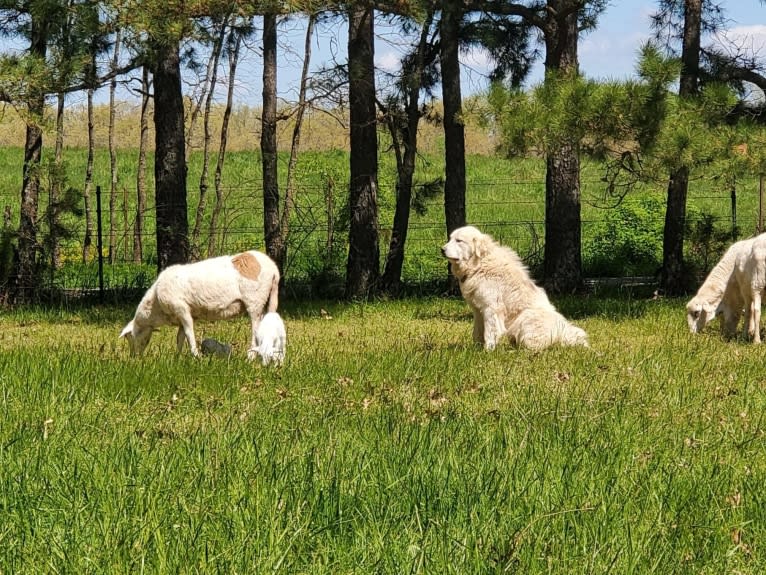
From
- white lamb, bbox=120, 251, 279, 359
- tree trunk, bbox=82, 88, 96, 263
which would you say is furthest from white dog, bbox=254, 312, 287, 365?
tree trunk, bbox=82, 88, 96, 263

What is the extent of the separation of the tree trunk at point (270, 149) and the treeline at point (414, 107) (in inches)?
1.5

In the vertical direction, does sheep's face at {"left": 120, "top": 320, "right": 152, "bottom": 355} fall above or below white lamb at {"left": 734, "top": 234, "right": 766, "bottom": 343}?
below

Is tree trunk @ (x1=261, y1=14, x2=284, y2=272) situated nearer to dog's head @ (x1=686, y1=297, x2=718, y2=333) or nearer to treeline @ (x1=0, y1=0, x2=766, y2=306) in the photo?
treeline @ (x1=0, y1=0, x2=766, y2=306)

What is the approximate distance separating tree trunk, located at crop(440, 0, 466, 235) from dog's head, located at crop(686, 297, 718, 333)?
5930 millimetres

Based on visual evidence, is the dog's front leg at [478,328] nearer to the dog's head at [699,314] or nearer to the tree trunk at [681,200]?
the dog's head at [699,314]

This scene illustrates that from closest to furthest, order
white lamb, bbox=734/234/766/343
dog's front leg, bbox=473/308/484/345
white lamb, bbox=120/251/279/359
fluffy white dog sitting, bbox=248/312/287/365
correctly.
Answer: fluffy white dog sitting, bbox=248/312/287/365 < white lamb, bbox=120/251/279/359 < dog's front leg, bbox=473/308/484/345 < white lamb, bbox=734/234/766/343

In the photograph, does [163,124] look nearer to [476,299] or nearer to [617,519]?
[476,299]

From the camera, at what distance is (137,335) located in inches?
394

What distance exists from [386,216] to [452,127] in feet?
31.7

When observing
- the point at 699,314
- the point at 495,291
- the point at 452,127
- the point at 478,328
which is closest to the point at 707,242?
the point at 452,127

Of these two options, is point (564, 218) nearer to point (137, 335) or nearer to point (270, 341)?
point (137, 335)

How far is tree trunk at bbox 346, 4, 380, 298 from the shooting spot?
1700 cm

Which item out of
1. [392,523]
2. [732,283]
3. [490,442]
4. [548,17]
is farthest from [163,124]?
[392,523]

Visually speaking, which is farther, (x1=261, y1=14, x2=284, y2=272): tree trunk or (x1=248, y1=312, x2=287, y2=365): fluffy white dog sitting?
(x1=261, y1=14, x2=284, y2=272): tree trunk
